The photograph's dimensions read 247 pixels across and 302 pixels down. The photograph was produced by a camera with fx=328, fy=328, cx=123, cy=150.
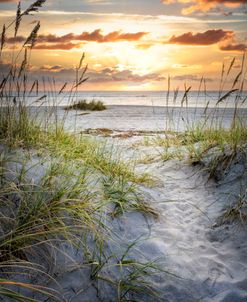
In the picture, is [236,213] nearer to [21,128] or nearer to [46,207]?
[46,207]

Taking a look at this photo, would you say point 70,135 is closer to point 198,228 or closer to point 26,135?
point 26,135

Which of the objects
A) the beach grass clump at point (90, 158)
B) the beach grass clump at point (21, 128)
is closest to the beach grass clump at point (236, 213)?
the beach grass clump at point (90, 158)

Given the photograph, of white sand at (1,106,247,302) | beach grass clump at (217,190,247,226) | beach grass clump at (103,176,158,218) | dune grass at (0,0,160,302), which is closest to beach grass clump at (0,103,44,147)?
dune grass at (0,0,160,302)

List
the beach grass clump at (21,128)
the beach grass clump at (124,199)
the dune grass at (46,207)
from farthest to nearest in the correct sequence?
1. the beach grass clump at (21,128)
2. the beach grass clump at (124,199)
3. the dune grass at (46,207)

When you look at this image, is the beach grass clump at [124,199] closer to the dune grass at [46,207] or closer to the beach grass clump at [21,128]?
the dune grass at [46,207]

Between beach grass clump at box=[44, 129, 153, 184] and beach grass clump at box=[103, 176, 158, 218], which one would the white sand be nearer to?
beach grass clump at box=[103, 176, 158, 218]

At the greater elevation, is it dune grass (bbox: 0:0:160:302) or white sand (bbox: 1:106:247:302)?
dune grass (bbox: 0:0:160:302)

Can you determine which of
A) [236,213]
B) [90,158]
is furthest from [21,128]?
[236,213]

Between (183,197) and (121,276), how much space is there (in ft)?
5.63

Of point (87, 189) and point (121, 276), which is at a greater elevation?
point (87, 189)

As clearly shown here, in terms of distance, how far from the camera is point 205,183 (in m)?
4.01

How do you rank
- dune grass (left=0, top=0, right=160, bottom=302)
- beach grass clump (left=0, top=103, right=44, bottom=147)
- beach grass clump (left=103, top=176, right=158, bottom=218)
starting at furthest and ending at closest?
beach grass clump (left=0, top=103, right=44, bottom=147), beach grass clump (left=103, top=176, right=158, bottom=218), dune grass (left=0, top=0, right=160, bottom=302)

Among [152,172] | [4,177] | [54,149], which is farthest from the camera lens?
[152,172]

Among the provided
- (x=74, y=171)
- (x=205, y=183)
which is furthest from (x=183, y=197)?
(x=74, y=171)
